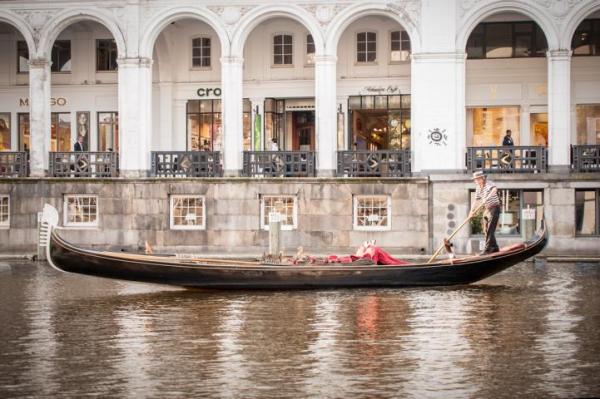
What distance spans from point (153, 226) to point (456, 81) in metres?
12.1

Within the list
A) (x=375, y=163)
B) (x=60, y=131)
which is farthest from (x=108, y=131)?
(x=375, y=163)

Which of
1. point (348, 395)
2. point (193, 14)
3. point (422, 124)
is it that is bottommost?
point (348, 395)

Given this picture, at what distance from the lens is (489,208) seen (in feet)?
93.2

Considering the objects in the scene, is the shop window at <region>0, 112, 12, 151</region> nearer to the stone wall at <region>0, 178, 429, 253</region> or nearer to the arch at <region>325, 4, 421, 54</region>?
the stone wall at <region>0, 178, 429, 253</region>

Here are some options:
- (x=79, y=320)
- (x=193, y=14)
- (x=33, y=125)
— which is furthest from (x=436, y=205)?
(x=79, y=320)

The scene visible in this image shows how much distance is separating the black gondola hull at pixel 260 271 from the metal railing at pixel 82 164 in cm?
1594

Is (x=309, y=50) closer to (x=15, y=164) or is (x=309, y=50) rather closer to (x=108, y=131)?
(x=108, y=131)

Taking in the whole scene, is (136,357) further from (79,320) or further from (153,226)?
(153,226)

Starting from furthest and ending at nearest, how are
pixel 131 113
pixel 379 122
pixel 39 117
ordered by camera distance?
1. pixel 379 122
2. pixel 39 117
3. pixel 131 113

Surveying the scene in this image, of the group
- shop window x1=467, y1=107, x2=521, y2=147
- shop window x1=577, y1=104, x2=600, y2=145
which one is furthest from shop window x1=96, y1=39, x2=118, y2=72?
shop window x1=577, y1=104, x2=600, y2=145

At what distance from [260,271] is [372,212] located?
13.9m

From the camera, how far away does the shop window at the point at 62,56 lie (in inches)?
1875

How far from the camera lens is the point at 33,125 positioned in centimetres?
4203

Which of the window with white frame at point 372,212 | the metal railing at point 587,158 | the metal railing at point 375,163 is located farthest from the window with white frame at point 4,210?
the metal railing at point 587,158
